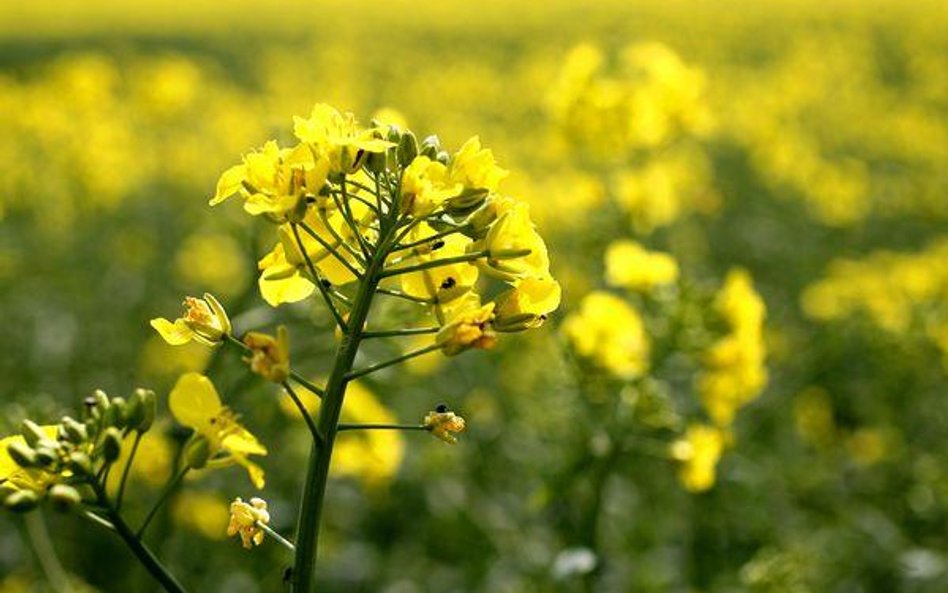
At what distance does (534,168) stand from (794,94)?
575 cm

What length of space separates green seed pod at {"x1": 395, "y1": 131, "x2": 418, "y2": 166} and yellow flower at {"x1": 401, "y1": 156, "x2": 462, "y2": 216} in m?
0.04

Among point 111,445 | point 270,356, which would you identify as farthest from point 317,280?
point 111,445

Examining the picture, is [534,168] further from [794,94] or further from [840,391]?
[794,94]

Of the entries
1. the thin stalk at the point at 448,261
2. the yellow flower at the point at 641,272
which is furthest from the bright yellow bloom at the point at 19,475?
the yellow flower at the point at 641,272

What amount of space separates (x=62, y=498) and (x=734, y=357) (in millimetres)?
2015

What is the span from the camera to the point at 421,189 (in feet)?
5.12

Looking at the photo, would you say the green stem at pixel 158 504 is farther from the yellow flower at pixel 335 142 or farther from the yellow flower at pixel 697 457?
the yellow flower at pixel 697 457

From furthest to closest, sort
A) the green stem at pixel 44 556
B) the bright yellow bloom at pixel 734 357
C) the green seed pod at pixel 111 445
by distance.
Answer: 1. the bright yellow bloom at pixel 734 357
2. the green stem at pixel 44 556
3. the green seed pod at pixel 111 445

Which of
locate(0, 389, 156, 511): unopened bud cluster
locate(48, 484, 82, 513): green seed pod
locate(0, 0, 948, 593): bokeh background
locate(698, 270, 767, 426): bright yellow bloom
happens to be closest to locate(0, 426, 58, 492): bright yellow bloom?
locate(0, 389, 156, 511): unopened bud cluster

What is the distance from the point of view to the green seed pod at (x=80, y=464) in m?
1.47

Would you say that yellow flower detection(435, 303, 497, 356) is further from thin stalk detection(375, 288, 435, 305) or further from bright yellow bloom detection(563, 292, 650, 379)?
bright yellow bloom detection(563, 292, 650, 379)

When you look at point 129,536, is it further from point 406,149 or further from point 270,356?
point 406,149

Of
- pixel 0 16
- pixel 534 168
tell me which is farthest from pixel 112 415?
pixel 0 16

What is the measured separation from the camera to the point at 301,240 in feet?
5.48
